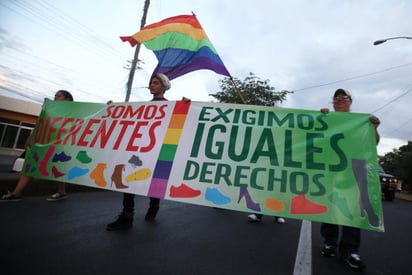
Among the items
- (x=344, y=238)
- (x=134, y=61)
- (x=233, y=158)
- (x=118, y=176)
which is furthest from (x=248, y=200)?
(x=134, y=61)

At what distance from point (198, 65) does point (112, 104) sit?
1.72 metres

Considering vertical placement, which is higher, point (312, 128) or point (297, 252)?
point (312, 128)

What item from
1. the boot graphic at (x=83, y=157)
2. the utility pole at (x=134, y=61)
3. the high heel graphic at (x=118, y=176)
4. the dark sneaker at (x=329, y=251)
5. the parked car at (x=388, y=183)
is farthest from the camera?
the utility pole at (x=134, y=61)

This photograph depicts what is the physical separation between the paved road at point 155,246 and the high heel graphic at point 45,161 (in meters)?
0.57

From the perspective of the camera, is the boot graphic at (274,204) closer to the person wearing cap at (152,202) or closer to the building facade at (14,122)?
the person wearing cap at (152,202)

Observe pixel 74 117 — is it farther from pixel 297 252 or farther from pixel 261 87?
pixel 261 87

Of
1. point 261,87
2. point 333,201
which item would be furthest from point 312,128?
point 261,87

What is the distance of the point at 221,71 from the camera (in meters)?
4.11

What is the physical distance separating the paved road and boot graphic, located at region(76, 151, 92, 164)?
80cm

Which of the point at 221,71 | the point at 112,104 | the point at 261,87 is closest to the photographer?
the point at 112,104

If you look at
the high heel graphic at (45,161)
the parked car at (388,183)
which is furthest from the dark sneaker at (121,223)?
the parked car at (388,183)

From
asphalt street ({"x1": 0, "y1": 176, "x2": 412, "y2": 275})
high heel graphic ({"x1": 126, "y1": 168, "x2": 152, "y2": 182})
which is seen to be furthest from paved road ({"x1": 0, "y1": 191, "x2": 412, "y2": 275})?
high heel graphic ({"x1": 126, "y1": 168, "x2": 152, "y2": 182})

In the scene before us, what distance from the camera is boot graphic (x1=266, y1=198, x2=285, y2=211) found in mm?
2230

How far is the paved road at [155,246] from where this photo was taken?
194 centimetres
